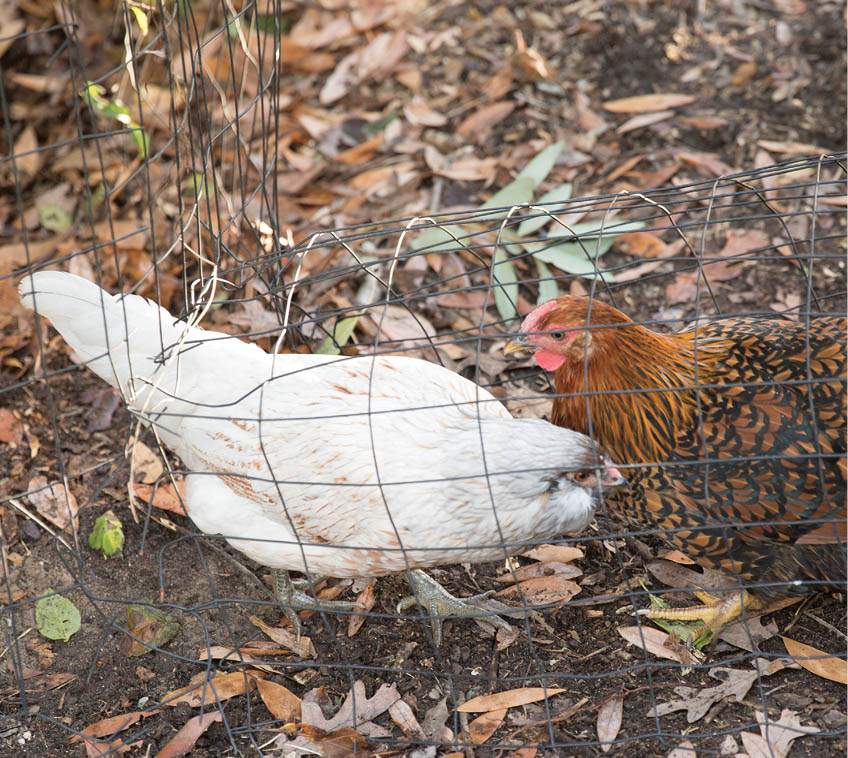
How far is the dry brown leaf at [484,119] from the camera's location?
5000 millimetres

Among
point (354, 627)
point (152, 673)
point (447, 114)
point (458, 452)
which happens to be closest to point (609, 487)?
point (458, 452)

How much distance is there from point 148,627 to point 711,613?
202cm

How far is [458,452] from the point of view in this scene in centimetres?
276

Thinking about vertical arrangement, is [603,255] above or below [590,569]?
above

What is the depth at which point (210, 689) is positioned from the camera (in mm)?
2957

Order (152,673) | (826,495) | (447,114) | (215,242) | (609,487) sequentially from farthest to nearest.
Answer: (447,114)
(215,242)
(152,673)
(609,487)
(826,495)

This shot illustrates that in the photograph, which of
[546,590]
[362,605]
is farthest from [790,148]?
[362,605]

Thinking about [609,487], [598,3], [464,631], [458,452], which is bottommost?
[464,631]

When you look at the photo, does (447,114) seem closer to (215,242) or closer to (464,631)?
(215,242)

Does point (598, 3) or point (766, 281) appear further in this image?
point (598, 3)

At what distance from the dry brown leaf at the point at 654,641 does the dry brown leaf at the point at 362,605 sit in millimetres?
940

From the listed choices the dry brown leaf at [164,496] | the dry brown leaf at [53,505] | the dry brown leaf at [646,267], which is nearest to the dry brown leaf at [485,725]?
the dry brown leaf at [164,496]

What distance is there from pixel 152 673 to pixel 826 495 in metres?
2.33

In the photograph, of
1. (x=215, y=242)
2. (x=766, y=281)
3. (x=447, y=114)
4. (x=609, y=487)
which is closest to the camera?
(x=609, y=487)
